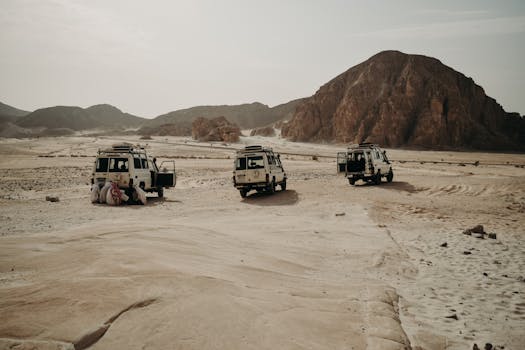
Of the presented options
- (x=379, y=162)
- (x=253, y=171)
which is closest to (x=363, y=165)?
(x=379, y=162)

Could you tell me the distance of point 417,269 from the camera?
22.8 ft

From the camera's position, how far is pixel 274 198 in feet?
59.2

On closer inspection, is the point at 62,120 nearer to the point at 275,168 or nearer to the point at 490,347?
the point at 275,168

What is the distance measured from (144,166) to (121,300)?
14140mm

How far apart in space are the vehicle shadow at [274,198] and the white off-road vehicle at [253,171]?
451 mm

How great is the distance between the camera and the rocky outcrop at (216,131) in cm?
A: 8600

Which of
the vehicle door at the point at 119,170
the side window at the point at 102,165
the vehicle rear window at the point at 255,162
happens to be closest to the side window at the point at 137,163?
the vehicle door at the point at 119,170

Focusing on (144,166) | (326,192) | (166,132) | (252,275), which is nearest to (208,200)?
(144,166)

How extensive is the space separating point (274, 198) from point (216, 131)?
7218 centimetres

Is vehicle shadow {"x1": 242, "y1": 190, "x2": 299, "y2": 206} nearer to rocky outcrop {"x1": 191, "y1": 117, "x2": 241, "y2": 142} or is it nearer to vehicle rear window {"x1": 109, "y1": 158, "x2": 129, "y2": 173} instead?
vehicle rear window {"x1": 109, "y1": 158, "x2": 129, "y2": 173}

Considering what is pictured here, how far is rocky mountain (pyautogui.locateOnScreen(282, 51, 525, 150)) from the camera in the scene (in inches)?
3019

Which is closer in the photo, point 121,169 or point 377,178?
point 121,169

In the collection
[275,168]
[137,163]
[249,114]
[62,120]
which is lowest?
[275,168]

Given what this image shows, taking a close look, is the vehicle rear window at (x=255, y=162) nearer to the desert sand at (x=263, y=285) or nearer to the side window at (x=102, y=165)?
the side window at (x=102, y=165)
